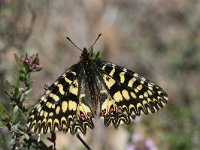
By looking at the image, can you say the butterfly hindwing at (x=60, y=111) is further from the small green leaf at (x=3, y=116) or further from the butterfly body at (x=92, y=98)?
the small green leaf at (x=3, y=116)

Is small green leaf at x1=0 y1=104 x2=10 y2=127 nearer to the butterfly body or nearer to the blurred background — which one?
Answer: the butterfly body

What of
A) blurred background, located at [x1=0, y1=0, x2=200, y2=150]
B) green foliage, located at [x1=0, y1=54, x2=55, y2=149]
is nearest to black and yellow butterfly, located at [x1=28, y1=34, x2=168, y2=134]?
green foliage, located at [x1=0, y1=54, x2=55, y2=149]

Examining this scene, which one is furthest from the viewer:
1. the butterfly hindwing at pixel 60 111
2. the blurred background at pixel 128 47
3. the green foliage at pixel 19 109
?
the blurred background at pixel 128 47

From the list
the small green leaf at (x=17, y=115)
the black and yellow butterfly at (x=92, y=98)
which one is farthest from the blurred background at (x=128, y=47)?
the small green leaf at (x=17, y=115)

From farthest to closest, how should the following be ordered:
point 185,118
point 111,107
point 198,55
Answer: point 198,55 → point 185,118 → point 111,107

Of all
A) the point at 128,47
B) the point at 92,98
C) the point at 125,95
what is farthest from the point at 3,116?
the point at 128,47

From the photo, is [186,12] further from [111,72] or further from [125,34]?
[111,72]

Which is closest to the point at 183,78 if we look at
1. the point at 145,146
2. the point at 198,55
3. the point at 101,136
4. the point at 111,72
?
the point at 198,55
